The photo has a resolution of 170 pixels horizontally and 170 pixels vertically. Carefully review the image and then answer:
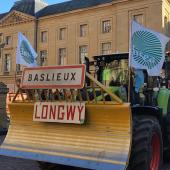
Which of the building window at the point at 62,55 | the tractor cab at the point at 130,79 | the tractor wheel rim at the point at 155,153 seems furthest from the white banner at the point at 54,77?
the building window at the point at 62,55

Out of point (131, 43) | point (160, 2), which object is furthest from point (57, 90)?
point (160, 2)

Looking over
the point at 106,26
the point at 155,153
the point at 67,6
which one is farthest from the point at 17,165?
the point at 67,6

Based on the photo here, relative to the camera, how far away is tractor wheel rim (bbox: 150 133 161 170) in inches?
306

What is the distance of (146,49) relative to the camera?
7.73m

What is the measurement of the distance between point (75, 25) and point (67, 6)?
5.72 metres

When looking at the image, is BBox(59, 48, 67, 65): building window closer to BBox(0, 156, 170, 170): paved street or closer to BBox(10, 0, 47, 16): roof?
BBox(10, 0, 47, 16): roof

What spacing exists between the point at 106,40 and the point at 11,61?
20.3m

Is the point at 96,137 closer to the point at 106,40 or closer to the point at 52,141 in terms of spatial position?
the point at 52,141

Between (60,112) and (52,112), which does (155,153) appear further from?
(52,112)

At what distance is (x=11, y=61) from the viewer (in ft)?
229

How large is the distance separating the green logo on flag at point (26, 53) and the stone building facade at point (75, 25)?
130ft

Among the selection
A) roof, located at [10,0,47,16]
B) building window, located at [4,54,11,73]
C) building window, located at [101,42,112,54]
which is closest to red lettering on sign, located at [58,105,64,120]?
building window, located at [101,42,112,54]

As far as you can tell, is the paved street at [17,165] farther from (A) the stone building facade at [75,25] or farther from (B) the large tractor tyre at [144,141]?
(A) the stone building facade at [75,25]

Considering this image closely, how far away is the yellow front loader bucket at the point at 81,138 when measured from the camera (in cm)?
700
